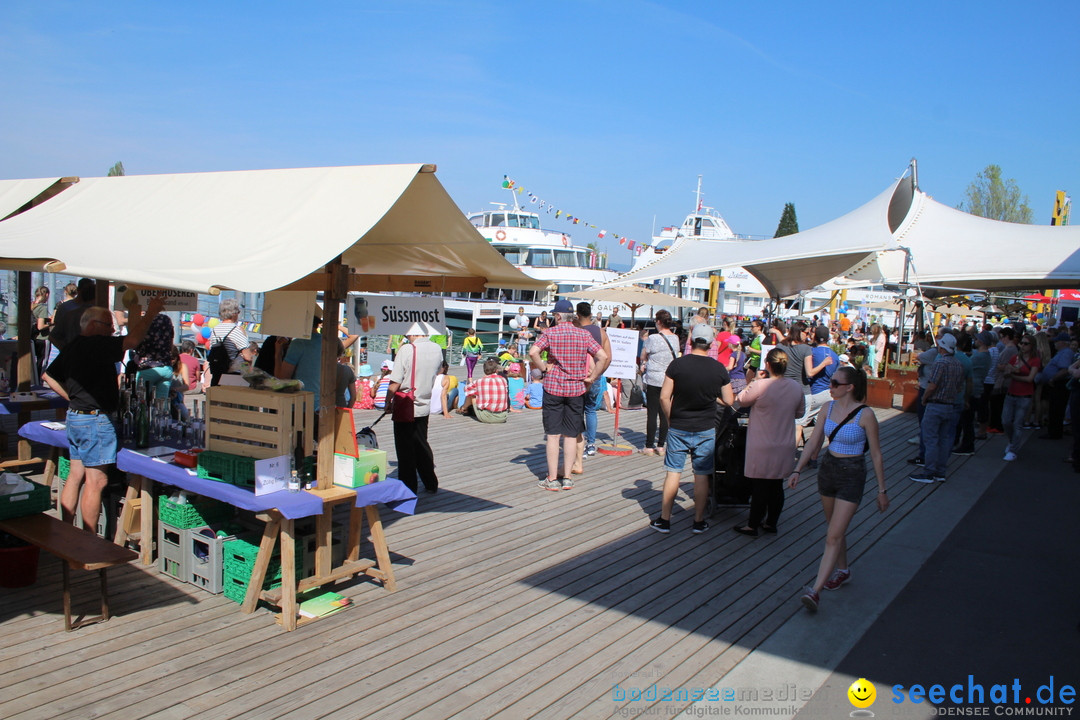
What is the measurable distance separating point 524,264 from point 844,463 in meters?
28.3

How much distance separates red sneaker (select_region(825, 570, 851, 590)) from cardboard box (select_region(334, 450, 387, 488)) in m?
3.08

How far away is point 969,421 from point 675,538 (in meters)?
6.26

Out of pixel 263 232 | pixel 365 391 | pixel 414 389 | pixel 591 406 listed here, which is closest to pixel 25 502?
pixel 263 232

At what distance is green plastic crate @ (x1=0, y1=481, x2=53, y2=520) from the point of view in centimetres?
427

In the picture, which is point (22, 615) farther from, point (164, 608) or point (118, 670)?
point (118, 670)

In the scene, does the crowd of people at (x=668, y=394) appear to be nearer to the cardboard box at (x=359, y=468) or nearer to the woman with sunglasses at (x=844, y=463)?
the woman with sunglasses at (x=844, y=463)

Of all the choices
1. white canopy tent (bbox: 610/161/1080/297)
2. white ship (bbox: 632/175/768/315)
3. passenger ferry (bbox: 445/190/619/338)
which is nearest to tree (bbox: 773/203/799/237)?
white ship (bbox: 632/175/768/315)

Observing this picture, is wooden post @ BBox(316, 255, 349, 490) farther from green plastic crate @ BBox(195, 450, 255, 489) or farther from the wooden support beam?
the wooden support beam

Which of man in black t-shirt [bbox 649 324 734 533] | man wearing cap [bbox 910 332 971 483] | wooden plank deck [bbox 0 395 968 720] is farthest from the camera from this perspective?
man wearing cap [bbox 910 332 971 483]

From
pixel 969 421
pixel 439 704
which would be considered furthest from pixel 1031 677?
pixel 969 421

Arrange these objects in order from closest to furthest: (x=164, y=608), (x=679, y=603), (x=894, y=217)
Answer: (x=164, y=608) < (x=679, y=603) < (x=894, y=217)

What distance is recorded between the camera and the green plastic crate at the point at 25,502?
4273mm

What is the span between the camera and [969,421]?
394 inches

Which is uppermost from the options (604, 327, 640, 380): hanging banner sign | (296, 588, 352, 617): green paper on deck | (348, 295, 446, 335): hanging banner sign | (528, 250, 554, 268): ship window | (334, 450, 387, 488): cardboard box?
(528, 250, 554, 268): ship window
